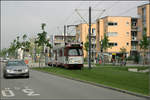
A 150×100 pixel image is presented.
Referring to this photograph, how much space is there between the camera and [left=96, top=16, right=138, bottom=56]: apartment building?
274 ft

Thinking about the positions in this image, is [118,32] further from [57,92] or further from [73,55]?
[57,92]

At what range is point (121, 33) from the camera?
8469 centimetres

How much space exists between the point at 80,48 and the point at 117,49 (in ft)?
162

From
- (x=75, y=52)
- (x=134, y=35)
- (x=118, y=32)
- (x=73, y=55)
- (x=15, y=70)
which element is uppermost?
(x=118, y=32)

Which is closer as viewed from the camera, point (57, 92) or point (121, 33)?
point (57, 92)

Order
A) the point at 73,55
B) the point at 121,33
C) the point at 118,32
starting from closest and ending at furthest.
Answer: the point at 73,55, the point at 121,33, the point at 118,32

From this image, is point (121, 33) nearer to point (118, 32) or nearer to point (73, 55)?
point (118, 32)

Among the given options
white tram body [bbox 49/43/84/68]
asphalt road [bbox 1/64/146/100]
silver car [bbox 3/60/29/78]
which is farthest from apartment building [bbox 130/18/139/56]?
asphalt road [bbox 1/64/146/100]

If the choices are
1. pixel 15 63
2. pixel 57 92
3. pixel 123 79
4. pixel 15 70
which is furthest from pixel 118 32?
pixel 57 92

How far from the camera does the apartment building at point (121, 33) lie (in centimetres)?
8350

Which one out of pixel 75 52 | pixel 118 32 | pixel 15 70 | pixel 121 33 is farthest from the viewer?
pixel 118 32

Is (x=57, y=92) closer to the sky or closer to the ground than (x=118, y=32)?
closer to the ground

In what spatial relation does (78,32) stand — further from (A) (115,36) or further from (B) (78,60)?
(B) (78,60)

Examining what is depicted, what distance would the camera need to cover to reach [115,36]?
8506 cm
